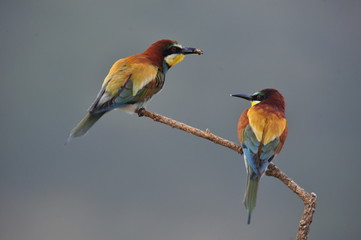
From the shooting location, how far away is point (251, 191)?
1.49 meters

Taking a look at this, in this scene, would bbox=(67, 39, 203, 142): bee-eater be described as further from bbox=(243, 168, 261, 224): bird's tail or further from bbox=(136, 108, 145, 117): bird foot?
bbox=(243, 168, 261, 224): bird's tail

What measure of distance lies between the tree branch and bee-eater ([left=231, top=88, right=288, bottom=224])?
5 centimetres

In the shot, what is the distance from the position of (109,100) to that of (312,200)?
0.79 metres

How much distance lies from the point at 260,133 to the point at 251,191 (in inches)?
9.9

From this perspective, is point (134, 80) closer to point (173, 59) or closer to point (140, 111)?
point (140, 111)

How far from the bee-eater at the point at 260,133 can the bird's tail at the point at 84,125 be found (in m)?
0.53

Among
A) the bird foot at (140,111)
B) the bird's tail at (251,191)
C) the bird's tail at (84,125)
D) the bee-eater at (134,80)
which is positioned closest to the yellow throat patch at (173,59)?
the bee-eater at (134,80)

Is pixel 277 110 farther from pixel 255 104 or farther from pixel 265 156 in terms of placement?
pixel 265 156

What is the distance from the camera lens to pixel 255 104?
1840 mm

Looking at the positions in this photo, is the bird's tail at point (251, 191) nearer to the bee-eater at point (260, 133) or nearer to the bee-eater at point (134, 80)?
the bee-eater at point (260, 133)

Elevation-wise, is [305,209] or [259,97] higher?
[259,97]

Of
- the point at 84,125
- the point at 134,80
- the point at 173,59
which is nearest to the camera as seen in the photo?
the point at 84,125

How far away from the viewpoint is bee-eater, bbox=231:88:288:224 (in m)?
1.55

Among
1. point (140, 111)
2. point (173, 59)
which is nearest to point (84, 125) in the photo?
point (140, 111)
